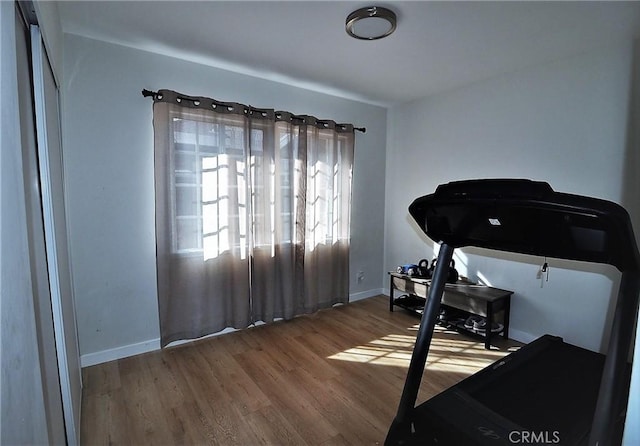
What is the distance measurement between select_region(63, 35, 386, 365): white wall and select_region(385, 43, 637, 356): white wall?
2.36 meters

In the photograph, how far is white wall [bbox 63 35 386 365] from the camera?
2.27 m

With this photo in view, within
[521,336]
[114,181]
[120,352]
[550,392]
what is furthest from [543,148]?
[120,352]

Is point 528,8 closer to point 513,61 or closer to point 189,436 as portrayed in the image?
point 513,61

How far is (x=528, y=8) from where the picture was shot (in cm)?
188

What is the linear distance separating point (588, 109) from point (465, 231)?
201 cm

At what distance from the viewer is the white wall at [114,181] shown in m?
2.27

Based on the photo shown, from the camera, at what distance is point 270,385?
2.20m

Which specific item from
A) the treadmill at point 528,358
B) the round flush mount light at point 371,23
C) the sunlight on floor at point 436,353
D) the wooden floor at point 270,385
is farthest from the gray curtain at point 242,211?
the treadmill at point 528,358

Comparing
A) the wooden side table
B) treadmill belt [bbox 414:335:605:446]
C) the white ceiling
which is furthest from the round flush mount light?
treadmill belt [bbox 414:335:605:446]

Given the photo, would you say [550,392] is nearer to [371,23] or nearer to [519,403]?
[519,403]

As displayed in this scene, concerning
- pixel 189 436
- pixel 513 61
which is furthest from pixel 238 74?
pixel 189 436

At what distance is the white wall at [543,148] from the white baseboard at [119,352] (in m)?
2.94

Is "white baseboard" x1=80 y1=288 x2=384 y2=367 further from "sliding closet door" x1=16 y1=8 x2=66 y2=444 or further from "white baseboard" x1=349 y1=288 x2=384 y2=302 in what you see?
"white baseboard" x1=349 y1=288 x2=384 y2=302

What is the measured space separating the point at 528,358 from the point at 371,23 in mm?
2451
